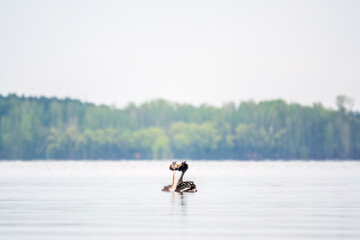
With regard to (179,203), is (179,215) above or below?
below

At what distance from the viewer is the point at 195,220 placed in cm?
2073

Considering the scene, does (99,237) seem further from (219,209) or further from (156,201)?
(156,201)

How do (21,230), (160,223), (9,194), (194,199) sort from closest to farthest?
(21,230) → (160,223) → (194,199) → (9,194)

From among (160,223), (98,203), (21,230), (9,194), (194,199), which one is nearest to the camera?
(21,230)

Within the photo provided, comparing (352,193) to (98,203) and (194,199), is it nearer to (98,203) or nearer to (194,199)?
(194,199)

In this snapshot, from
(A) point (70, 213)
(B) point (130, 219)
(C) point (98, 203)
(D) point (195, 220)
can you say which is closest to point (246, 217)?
(D) point (195, 220)

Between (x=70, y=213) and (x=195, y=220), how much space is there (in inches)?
143

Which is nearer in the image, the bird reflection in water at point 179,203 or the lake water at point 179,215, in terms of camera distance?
the lake water at point 179,215

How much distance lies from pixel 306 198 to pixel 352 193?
3.37 m

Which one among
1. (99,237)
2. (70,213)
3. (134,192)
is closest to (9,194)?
(134,192)

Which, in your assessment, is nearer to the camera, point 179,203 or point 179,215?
point 179,215

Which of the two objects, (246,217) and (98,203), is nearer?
(246,217)

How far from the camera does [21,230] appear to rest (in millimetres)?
18422

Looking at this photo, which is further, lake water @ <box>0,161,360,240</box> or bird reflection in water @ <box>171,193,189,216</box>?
bird reflection in water @ <box>171,193,189,216</box>
